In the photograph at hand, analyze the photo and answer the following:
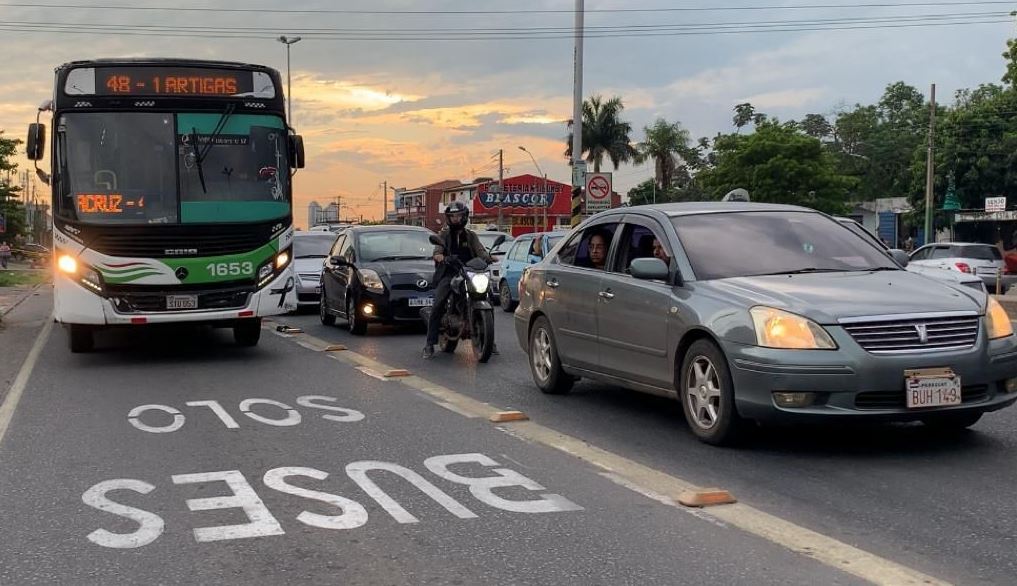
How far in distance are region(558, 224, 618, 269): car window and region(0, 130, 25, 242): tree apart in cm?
4081

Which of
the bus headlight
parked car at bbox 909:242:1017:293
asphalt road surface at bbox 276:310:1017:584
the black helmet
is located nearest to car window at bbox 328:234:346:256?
the black helmet

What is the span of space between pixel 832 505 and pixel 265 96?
8867mm

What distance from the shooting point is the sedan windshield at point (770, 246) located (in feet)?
23.9

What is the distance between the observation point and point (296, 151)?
498 inches

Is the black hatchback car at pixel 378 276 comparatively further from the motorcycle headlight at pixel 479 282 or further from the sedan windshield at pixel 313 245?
the sedan windshield at pixel 313 245

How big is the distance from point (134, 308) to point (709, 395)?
23.6ft

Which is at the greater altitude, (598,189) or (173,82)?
(173,82)

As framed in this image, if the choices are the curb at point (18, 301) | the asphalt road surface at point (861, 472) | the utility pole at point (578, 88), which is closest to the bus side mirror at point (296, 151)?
the asphalt road surface at point (861, 472)

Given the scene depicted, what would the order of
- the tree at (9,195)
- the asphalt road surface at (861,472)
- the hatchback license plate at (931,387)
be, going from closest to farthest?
the asphalt road surface at (861,472) → the hatchback license plate at (931,387) → the tree at (9,195)

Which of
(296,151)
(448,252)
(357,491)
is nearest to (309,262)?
(296,151)

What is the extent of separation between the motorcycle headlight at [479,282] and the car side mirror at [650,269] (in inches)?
186

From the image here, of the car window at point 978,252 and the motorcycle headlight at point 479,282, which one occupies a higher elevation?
the motorcycle headlight at point 479,282

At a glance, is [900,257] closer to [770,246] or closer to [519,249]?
[770,246]

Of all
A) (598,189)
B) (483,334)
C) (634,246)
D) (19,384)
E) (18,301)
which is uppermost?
(598,189)
